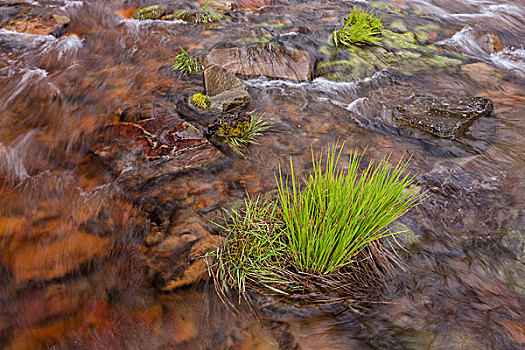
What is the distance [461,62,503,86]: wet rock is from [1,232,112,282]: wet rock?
7.99m

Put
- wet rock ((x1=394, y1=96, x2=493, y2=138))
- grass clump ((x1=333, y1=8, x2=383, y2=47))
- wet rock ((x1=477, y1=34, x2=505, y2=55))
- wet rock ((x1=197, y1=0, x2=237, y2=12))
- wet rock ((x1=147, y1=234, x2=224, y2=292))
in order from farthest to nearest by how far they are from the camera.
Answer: wet rock ((x1=197, y1=0, x2=237, y2=12)) < wet rock ((x1=477, y1=34, x2=505, y2=55)) < grass clump ((x1=333, y1=8, x2=383, y2=47)) < wet rock ((x1=394, y1=96, x2=493, y2=138)) < wet rock ((x1=147, y1=234, x2=224, y2=292))

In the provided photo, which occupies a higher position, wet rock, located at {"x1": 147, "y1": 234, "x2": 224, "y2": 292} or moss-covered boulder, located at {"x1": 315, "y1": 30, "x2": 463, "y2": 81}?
Answer: moss-covered boulder, located at {"x1": 315, "y1": 30, "x2": 463, "y2": 81}

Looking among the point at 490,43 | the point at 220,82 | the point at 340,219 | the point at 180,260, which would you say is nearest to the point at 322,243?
the point at 340,219

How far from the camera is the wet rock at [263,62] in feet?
21.9

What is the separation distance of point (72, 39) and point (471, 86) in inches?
364

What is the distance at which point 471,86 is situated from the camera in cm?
688

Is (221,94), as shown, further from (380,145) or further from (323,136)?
(380,145)

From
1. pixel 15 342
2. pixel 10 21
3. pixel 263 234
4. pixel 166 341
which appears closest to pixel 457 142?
pixel 263 234

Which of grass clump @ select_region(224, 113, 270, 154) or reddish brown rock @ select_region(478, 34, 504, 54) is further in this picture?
reddish brown rock @ select_region(478, 34, 504, 54)

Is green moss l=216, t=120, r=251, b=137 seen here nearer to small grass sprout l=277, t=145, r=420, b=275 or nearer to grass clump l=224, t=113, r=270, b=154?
grass clump l=224, t=113, r=270, b=154

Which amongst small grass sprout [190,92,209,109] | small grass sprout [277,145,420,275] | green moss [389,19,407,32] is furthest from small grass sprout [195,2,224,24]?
small grass sprout [277,145,420,275]

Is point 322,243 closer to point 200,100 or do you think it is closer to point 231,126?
point 231,126

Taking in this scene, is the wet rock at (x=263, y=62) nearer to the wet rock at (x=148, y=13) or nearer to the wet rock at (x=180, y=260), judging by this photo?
the wet rock at (x=148, y=13)

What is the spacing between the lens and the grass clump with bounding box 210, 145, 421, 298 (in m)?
2.77
